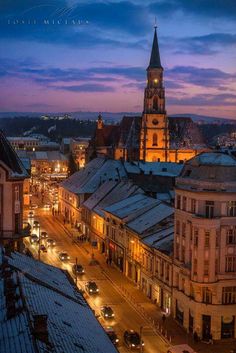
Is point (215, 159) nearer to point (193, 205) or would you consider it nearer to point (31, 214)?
point (193, 205)

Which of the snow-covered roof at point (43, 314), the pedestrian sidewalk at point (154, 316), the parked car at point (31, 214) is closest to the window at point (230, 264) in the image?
the pedestrian sidewalk at point (154, 316)

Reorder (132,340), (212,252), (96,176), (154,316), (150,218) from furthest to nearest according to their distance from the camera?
1. (96,176)
2. (150,218)
3. (154,316)
4. (212,252)
5. (132,340)

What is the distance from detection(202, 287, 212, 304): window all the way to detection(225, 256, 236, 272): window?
2.64m

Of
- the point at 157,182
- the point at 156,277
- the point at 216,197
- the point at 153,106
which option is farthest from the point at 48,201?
the point at 216,197

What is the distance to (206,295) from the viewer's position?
5453 centimetres

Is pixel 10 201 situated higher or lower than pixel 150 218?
higher

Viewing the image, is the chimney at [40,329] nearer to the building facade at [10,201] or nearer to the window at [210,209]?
the building facade at [10,201]

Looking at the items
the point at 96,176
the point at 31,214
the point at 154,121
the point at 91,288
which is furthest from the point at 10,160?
the point at 154,121

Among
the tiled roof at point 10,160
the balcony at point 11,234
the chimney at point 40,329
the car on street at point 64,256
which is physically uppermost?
the tiled roof at point 10,160

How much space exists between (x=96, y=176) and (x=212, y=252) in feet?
207

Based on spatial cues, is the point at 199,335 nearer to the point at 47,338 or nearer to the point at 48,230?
the point at 47,338

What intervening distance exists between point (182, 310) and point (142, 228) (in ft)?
54.2

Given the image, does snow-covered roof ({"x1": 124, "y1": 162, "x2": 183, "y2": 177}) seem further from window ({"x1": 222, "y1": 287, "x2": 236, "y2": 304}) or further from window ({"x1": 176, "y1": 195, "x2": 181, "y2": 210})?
window ({"x1": 222, "y1": 287, "x2": 236, "y2": 304})

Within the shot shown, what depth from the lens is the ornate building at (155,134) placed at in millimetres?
167375
